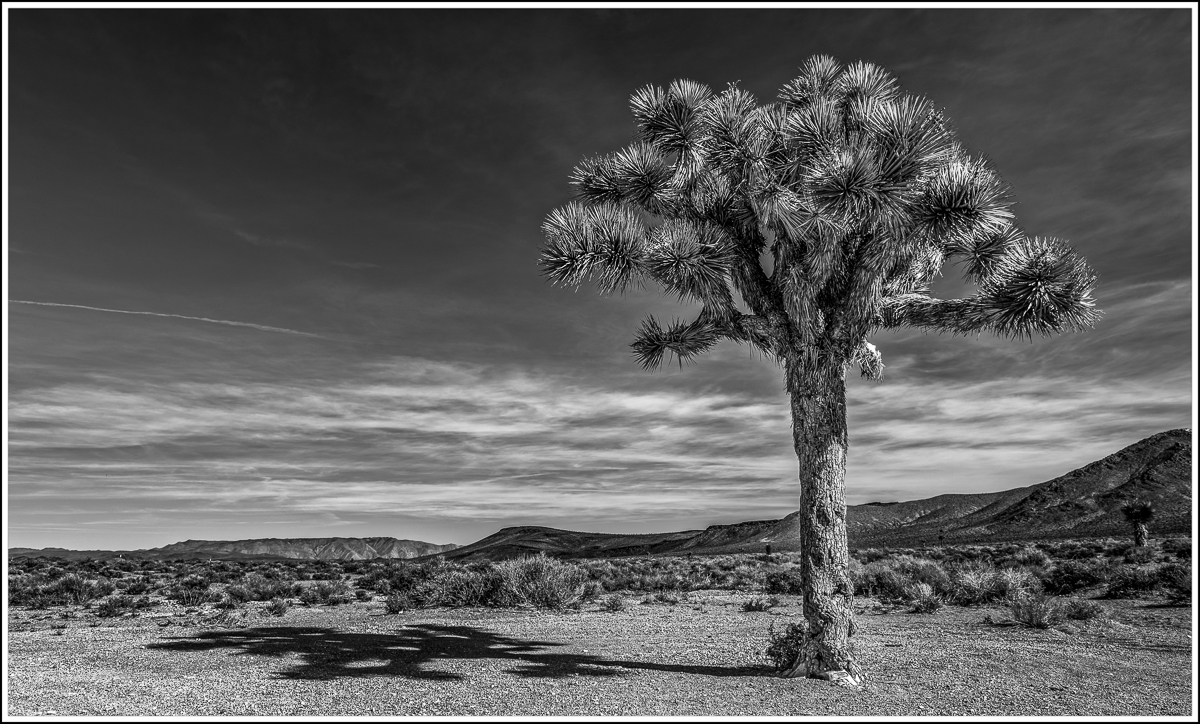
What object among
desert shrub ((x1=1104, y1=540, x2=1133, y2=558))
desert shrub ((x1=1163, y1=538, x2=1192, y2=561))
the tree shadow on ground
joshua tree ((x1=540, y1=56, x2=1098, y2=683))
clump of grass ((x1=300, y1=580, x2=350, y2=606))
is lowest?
desert shrub ((x1=1104, y1=540, x2=1133, y2=558))

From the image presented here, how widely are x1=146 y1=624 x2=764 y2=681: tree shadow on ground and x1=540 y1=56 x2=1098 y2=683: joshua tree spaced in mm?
2750

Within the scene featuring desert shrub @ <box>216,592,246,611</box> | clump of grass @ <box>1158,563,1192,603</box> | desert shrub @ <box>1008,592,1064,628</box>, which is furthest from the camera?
desert shrub @ <box>216,592,246,611</box>

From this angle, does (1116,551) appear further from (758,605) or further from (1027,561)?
(758,605)

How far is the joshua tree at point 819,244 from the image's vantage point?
29.2 ft

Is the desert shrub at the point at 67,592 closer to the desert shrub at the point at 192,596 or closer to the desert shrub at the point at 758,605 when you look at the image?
the desert shrub at the point at 192,596

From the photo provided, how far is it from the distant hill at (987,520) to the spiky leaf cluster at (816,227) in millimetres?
47512

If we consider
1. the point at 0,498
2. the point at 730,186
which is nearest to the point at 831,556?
the point at 730,186

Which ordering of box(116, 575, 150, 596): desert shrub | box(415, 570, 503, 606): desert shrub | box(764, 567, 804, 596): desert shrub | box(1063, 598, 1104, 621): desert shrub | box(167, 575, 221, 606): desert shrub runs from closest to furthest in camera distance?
box(1063, 598, 1104, 621): desert shrub
box(415, 570, 503, 606): desert shrub
box(167, 575, 221, 606): desert shrub
box(764, 567, 804, 596): desert shrub
box(116, 575, 150, 596): desert shrub

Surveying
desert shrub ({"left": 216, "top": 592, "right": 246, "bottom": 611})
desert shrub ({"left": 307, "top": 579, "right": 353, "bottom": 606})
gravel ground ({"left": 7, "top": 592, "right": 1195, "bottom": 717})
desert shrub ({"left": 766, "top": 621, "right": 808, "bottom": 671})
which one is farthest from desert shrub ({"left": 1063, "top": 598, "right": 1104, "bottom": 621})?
desert shrub ({"left": 216, "top": 592, "right": 246, "bottom": 611})

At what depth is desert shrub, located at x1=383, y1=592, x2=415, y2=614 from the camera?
16.8 m

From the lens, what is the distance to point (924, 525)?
299 feet

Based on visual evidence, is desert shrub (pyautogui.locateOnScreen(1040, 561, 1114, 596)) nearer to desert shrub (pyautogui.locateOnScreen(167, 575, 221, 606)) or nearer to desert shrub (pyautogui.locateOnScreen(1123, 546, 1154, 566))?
desert shrub (pyautogui.locateOnScreen(1123, 546, 1154, 566))

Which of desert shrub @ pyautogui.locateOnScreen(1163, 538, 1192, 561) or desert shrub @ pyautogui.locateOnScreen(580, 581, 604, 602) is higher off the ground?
desert shrub @ pyautogui.locateOnScreen(580, 581, 604, 602)

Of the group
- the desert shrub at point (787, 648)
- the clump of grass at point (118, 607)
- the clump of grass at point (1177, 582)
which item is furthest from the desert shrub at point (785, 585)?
the clump of grass at point (118, 607)
